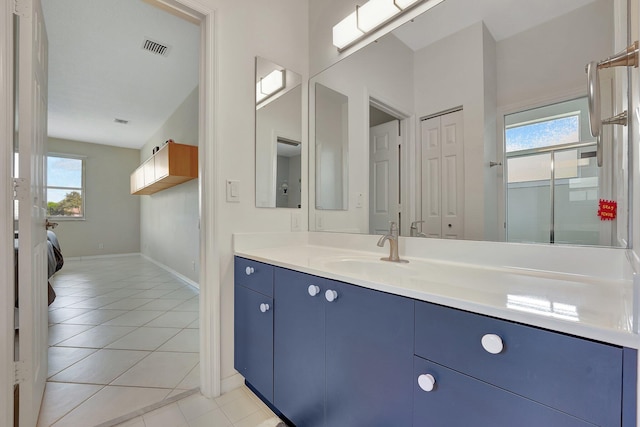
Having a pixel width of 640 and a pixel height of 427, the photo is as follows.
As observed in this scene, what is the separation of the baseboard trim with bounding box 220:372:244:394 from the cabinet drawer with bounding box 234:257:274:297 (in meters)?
0.54

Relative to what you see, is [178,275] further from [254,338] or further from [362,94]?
[362,94]

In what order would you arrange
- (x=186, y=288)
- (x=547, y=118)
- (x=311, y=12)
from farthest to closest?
(x=186, y=288)
(x=311, y=12)
(x=547, y=118)

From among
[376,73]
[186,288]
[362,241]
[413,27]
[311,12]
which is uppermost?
[311,12]

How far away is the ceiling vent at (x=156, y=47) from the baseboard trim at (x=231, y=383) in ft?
10.1

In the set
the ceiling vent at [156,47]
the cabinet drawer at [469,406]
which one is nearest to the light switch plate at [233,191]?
the cabinet drawer at [469,406]

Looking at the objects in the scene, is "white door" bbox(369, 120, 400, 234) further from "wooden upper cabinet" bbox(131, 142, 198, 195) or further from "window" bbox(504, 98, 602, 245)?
"wooden upper cabinet" bbox(131, 142, 198, 195)

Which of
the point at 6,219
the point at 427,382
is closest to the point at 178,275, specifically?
the point at 6,219

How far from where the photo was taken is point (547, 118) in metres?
1.05

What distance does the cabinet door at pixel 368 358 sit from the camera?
0.81 m

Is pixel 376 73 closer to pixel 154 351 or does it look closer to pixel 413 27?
pixel 413 27

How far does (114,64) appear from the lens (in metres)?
3.17

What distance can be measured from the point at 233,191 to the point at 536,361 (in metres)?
1.45

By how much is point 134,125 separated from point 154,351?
4.77 m

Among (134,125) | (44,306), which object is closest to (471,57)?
(44,306)
